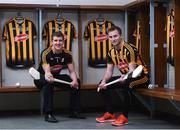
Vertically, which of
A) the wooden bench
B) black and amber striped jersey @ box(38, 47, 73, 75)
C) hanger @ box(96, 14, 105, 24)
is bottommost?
the wooden bench

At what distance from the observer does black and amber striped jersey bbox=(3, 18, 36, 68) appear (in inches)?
210

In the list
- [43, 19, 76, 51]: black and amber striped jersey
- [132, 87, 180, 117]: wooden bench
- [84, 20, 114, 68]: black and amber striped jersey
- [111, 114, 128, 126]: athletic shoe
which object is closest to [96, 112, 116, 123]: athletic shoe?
[111, 114, 128, 126]: athletic shoe

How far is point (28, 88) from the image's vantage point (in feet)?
15.9

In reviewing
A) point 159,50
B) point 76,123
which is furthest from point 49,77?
point 159,50

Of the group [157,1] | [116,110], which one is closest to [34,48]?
[116,110]

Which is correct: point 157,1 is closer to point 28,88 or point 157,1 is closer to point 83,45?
point 83,45

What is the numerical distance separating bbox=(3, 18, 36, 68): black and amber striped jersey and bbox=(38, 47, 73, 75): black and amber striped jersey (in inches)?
26.3

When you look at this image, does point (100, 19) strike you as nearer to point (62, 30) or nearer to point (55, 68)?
point (62, 30)

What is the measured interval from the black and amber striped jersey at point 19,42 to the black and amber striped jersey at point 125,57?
1359 mm

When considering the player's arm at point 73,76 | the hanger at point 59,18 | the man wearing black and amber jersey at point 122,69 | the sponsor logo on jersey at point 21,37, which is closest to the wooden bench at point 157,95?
the man wearing black and amber jersey at point 122,69

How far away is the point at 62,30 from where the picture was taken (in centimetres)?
554

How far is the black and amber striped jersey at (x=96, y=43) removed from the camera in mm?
5594

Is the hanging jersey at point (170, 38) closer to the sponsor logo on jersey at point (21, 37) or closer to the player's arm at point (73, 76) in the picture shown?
the player's arm at point (73, 76)

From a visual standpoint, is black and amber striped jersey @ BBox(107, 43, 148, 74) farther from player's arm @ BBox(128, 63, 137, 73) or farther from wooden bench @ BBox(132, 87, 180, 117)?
wooden bench @ BBox(132, 87, 180, 117)
